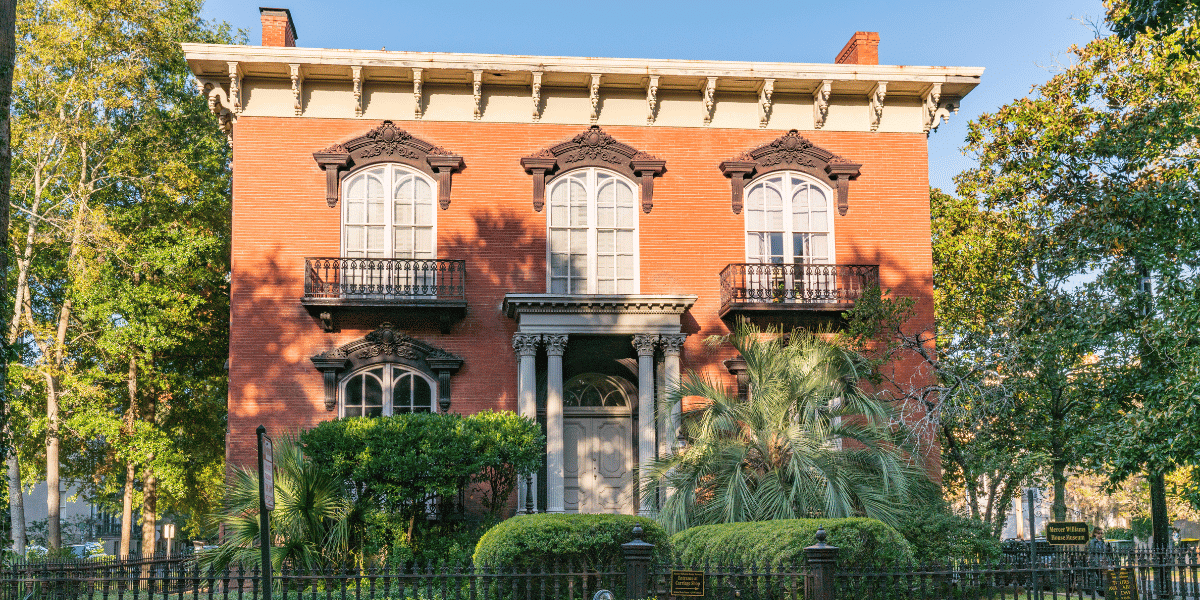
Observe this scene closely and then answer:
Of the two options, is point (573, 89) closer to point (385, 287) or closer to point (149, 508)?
point (385, 287)

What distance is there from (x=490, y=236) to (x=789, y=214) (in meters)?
5.77

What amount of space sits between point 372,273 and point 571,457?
198 inches

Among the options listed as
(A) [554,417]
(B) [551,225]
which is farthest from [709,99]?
(A) [554,417]

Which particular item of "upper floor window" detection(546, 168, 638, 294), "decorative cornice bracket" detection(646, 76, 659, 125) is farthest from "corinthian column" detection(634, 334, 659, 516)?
"decorative cornice bracket" detection(646, 76, 659, 125)

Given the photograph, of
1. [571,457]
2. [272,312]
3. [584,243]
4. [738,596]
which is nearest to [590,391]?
[571,457]

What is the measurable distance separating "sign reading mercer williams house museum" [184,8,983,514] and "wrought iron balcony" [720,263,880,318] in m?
0.06

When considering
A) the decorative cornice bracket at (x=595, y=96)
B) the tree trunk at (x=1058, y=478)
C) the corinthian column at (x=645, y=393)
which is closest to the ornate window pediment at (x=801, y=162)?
the decorative cornice bracket at (x=595, y=96)

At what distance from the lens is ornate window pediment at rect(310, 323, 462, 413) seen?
19.2m

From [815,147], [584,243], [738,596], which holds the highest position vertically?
[815,147]

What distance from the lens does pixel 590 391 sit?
811 inches

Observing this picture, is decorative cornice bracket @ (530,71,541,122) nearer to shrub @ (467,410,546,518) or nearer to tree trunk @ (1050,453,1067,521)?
shrub @ (467,410,546,518)

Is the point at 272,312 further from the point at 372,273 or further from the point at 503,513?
the point at 503,513

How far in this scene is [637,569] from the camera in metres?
10.5

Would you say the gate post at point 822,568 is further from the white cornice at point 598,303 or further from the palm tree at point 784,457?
the white cornice at point 598,303
